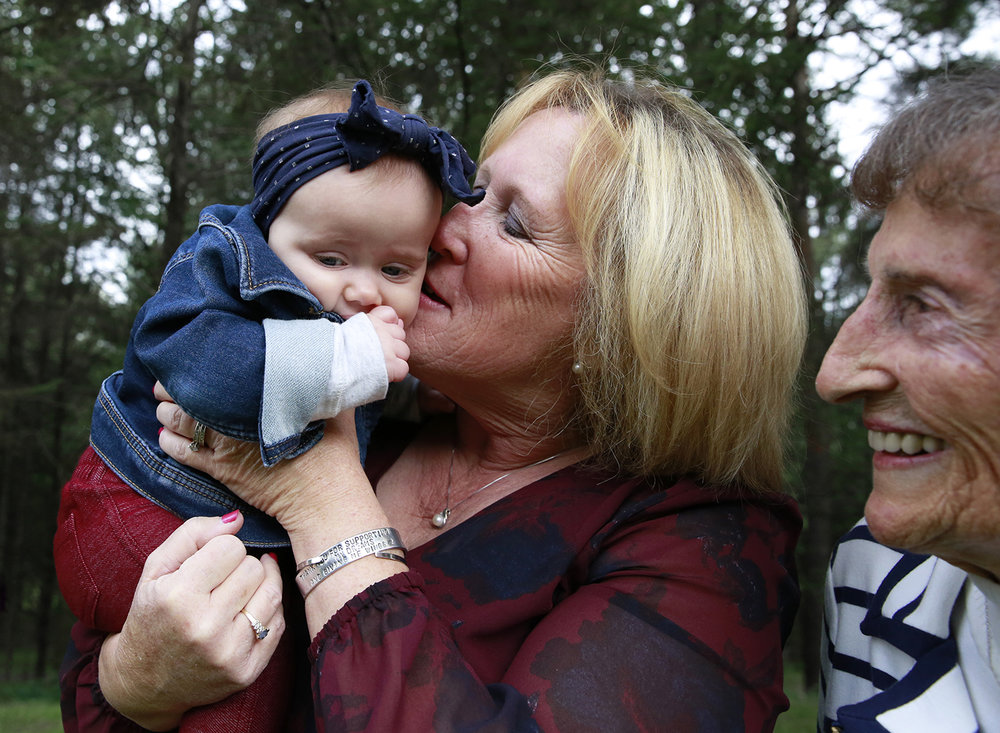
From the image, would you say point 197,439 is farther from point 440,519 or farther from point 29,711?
point 29,711

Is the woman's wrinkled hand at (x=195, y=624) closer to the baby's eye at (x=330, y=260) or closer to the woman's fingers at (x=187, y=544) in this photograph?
the woman's fingers at (x=187, y=544)

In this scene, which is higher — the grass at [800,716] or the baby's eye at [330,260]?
the baby's eye at [330,260]

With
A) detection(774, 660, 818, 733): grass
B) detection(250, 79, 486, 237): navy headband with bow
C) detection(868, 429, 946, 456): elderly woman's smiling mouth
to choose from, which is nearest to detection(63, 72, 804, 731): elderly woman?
detection(250, 79, 486, 237): navy headband with bow

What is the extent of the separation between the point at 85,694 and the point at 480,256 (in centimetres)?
152

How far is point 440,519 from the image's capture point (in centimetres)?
210

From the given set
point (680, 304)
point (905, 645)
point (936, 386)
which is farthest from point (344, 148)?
point (905, 645)

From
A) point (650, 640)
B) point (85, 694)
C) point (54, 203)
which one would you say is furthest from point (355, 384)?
point (54, 203)

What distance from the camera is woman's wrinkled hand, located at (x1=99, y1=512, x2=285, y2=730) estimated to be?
160 centimetres

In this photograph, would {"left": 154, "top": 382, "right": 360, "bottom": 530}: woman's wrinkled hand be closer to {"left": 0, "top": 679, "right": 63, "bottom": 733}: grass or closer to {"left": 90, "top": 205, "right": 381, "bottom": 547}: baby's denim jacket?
{"left": 90, "top": 205, "right": 381, "bottom": 547}: baby's denim jacket

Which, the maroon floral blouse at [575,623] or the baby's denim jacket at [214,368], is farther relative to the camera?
the baby's denim jacket at [214,368]

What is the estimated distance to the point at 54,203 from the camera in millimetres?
13578

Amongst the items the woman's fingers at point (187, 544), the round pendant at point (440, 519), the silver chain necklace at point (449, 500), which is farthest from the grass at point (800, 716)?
the woman's fingers at point (187, 544)

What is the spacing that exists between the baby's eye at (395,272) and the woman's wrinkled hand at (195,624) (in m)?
0.71

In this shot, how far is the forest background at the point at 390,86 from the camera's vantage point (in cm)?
448
